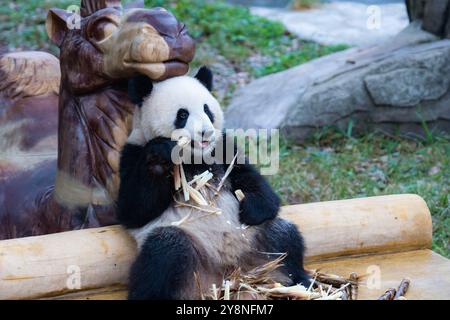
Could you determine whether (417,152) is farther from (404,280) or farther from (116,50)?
(116,50)

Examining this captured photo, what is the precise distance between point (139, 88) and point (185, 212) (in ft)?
1.41

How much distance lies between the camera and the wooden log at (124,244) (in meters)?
2.48

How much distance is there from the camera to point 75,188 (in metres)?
2.69

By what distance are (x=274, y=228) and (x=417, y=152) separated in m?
2.65

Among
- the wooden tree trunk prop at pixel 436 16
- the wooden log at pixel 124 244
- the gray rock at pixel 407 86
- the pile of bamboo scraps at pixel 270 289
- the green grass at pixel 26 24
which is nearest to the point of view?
the pile of bamboo scraps at pixel 270 289

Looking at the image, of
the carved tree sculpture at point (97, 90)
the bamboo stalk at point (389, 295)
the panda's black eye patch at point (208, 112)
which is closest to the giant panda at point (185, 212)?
the panda's black eye patch at point (208, 112)

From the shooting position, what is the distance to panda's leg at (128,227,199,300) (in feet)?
7.42

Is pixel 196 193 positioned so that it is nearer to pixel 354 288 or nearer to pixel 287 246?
pixel 287 246

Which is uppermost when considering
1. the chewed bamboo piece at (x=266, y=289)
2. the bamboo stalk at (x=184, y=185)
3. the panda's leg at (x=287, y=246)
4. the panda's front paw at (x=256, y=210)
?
the bamboo stalk at (x=184, y=185)

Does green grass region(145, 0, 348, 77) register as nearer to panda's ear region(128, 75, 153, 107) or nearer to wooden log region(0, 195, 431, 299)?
wooden log region(0, 195, 431, 299)

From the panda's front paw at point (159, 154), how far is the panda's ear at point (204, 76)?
0.27 meters

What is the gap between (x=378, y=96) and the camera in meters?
5.09

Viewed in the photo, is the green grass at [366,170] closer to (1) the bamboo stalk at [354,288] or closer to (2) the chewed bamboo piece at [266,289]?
(1) the bamboo stalk at [354,288]
